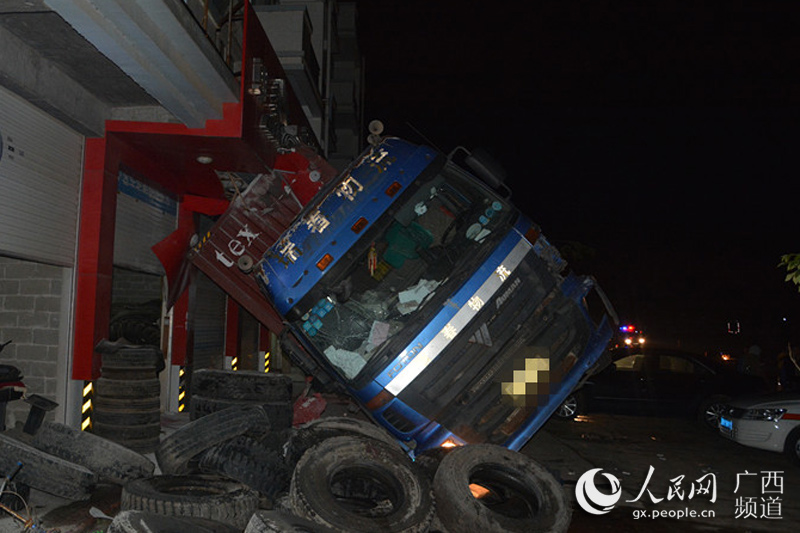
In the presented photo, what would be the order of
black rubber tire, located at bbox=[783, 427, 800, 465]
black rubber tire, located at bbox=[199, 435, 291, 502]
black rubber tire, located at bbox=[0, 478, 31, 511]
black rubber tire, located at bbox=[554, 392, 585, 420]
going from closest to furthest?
black rubber tire, located at bbox=[0, 478, 31, 511] → black rubber tire, located at bbox=[199, 435, 291, 502] → black rubber tire, located at bbox=[783, 427, 800, 465] → black rubber tire, located at bbox=[554, 392, 585, 420]

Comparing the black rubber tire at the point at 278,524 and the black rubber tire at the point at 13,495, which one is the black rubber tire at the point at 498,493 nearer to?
the black rubber tire at the point at 278,524

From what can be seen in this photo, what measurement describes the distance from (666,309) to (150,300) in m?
34.7

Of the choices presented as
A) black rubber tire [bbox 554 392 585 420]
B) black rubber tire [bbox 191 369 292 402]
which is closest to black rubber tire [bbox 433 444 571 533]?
black rubber tire [bbox 191 369 292 402]

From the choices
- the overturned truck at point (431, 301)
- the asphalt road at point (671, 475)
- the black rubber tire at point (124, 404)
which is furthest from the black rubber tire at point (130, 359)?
the asphalt road at point (671, 475)

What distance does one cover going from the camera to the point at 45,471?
197 inches

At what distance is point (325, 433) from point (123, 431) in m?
3.17

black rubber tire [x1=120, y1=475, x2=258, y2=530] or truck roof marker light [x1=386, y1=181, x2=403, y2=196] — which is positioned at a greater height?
truck roof marker light [x1=386, y1=181, x2=403, y2=196]

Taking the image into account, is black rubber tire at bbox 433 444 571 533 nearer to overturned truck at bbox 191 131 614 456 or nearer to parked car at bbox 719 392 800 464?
overturned truck at bbox 191 131 614 456

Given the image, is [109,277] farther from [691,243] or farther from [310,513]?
[691,243]

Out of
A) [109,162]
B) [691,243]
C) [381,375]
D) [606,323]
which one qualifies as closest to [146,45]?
[109,162]

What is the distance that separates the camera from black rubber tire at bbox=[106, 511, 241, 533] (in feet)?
11.4

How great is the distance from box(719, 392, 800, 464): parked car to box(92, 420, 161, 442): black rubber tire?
27.6ft

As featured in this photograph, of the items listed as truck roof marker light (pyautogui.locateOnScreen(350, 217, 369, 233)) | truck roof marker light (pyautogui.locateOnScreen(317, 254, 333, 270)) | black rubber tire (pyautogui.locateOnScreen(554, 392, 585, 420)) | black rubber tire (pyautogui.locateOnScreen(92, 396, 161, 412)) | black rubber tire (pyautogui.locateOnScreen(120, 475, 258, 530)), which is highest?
truck roof marker light (pyautogui.locateOnScreen(350, 217, 369, 233))

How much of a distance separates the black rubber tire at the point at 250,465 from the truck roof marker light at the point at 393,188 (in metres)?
3.02
